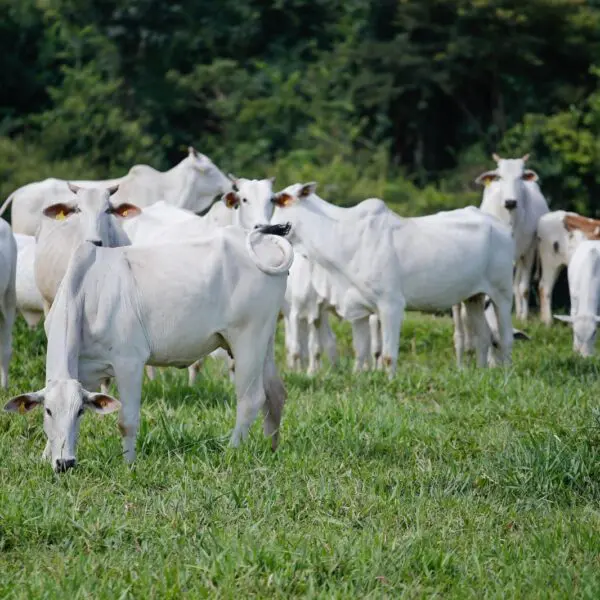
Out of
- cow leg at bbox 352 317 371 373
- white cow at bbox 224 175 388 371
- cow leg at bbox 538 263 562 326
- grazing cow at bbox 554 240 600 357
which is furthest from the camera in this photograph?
cow leg at bbox 538 263 562 326

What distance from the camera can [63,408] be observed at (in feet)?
22.4

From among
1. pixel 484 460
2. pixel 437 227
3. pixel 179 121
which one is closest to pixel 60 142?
pixel 179 121

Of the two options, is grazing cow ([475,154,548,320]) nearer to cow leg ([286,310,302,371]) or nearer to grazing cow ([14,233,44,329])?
cow leg ([286,310,302,371])

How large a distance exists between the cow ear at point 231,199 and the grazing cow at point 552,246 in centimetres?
660

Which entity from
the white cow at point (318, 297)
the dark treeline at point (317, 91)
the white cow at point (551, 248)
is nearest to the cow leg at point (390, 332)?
the white cow at point (318, 297)

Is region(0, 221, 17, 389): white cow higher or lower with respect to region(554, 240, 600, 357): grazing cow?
higher

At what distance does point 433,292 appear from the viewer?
474 inches

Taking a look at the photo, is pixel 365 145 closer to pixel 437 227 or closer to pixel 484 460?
pixel 437 227

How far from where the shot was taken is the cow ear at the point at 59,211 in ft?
28.5

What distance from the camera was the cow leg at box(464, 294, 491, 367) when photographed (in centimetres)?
1267

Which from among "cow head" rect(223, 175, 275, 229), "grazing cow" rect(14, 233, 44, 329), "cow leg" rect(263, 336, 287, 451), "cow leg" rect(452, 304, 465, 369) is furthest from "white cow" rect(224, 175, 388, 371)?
"cow leg" rect(263, 336, 287, 451)

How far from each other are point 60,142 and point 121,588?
2018 centimetres

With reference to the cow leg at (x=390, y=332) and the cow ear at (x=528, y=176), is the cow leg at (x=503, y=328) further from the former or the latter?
the cow ear at (x=528, y=176)

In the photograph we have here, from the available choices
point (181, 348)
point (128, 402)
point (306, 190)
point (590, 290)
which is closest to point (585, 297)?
point (590, 290)
